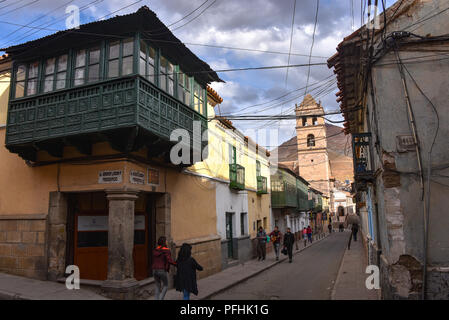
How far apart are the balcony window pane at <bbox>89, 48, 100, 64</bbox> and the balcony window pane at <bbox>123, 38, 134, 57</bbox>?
817 mm

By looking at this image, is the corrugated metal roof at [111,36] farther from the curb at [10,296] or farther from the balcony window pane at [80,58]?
the curb at [10,296]

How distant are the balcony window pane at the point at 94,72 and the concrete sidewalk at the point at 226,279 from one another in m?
5.95

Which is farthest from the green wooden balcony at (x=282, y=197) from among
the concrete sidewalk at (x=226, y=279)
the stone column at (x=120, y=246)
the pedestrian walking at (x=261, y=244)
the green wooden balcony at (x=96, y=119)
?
the stone column at (x=120, y=246)

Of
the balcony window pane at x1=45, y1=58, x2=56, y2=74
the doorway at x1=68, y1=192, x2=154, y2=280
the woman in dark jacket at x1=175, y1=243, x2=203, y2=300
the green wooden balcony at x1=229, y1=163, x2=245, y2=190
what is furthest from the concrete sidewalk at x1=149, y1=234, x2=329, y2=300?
the balcony window pane at x1=45, y1=58, x2=56, y2=74

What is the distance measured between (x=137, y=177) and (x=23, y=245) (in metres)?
3.98

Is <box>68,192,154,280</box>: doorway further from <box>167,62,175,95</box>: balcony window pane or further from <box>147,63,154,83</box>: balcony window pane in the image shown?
<box>147,63,154,83</box>: balcony window pane

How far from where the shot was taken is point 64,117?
829 centimetres

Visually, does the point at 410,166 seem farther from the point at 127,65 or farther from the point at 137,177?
the point at 127,65

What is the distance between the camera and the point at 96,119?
793 cm

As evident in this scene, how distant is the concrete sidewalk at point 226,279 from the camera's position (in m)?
9.12

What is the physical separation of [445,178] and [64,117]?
28.7ft

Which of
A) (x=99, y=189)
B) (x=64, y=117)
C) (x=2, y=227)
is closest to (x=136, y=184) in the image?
(x=99, y=189)

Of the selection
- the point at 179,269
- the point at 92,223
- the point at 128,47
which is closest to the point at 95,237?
the point at 92,223

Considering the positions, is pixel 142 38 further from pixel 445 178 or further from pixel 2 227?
pixel 445 178
